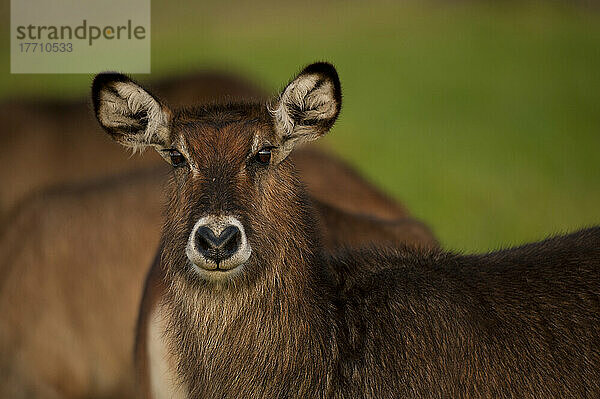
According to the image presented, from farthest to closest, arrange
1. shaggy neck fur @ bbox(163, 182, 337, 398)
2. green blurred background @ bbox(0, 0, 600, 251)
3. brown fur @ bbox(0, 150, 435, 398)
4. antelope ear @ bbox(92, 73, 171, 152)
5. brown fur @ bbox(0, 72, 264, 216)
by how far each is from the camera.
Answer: green blurred background @ bbox(0, 0, 600, 251)
brown fur @ bbox(0, 72, 264, 216)
brown fur @ bbox(0, 150, 435, 398)
antelope ear @ bbox(92, 73, 171, 152)
shaggy neck fur @ bbox(163, 182, 337, 398)

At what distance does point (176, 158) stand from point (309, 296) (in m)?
0.96

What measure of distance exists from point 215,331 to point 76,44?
8.97m

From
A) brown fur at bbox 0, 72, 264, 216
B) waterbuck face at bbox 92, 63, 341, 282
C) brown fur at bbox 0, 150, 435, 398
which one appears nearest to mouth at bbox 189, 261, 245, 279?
waterbuck face at bbox 92, 63, 341, 282

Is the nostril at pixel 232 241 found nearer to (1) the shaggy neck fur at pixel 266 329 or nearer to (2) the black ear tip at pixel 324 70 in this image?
(1) the shaggy neck fur at pixel 266 329

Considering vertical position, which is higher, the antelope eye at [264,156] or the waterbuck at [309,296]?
the antelope eye at [264,156]

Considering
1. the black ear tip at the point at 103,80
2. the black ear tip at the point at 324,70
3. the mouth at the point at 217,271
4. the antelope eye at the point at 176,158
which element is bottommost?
the mouth at the point at 217,271

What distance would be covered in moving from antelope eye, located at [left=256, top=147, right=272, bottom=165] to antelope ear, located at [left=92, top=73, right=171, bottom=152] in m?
0.50

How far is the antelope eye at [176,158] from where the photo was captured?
14.5ft

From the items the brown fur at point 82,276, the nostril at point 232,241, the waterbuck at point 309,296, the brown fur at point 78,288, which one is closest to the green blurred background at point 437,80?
the brown fur at point 82,276

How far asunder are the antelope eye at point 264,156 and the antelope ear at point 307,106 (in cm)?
10

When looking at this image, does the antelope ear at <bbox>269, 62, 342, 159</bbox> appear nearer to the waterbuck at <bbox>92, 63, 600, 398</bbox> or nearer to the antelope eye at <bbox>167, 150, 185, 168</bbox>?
the waterbuck at <bbox>92, 63, 600, 398</bbox>

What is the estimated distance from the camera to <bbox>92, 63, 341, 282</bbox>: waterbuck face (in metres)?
4.20

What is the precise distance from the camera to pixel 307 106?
4512 millimetres

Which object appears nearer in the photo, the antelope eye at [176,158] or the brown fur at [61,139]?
the antelope eye at [176,158]
